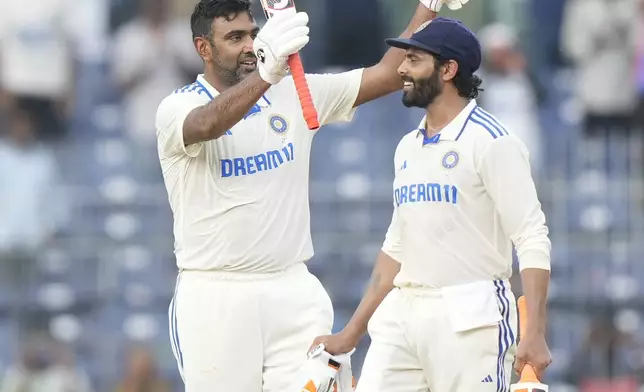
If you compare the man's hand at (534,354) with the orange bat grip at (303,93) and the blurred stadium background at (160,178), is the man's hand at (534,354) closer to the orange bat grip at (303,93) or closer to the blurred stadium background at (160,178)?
the orange bat grip at (303,93)

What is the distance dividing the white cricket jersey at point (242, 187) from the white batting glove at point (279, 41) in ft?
1.62

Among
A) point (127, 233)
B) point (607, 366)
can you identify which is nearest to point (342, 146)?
point (127, 233)

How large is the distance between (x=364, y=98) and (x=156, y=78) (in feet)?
18.8

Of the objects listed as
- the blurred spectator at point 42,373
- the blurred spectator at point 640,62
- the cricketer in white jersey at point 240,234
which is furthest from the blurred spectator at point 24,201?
the cricketer in white jersey at point 240,234

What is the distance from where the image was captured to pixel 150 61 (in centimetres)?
1148

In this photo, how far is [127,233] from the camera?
36.7 feet

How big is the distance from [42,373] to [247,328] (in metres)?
5.45

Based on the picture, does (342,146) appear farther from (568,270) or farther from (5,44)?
(5,44)

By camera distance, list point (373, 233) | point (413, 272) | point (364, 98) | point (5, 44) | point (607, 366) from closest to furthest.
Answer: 1. point (413, 272)
2. point (364, 98)
3. point (607, 366)
4. point (373, 233)
5. point (5, 44)

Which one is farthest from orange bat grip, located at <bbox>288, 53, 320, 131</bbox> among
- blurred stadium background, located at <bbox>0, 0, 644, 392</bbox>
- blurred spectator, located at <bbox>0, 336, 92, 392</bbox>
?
blurred spectator, located at <bbox>0, 336, 92, 392</bbox>

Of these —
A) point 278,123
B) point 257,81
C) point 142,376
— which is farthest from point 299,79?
point 142,376

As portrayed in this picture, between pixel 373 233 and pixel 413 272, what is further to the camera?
pixel 373 233

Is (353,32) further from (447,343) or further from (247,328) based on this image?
(447,343)

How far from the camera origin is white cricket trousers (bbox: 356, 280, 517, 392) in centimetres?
536
